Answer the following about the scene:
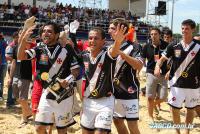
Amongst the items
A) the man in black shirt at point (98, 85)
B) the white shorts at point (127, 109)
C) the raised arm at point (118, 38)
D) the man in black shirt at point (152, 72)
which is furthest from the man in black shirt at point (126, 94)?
the man in black shirt at point (152, 72)

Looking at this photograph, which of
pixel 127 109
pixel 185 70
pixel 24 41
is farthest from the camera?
pixel 185 70

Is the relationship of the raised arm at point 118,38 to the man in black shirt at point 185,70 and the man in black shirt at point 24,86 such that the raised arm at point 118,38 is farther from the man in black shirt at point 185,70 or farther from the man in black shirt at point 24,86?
the man in black shirt at point 24,86

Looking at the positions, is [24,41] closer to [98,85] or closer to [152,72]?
[98,85]

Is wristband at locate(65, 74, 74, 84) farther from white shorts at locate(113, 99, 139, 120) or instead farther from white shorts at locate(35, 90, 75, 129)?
white shorts at locate(113, 99, 139, 120)

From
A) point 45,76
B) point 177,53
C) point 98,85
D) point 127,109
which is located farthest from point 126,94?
point 177,53

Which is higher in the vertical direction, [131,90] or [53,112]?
[131,90]

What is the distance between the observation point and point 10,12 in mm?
25172

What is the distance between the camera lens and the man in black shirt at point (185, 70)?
6711 millimetres

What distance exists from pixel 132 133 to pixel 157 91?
3.37 meters

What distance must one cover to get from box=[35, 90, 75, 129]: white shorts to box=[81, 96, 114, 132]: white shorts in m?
0.36

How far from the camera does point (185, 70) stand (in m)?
6.74

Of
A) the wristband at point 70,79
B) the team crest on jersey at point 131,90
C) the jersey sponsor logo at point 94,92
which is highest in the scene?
the wristband at point 70,79

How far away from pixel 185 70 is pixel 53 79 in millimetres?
2540

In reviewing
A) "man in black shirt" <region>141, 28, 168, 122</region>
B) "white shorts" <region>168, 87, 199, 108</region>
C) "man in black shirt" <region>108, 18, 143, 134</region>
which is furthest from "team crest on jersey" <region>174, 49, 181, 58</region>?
"man in black shirt" <region>141, 28, 168, 122</region>
